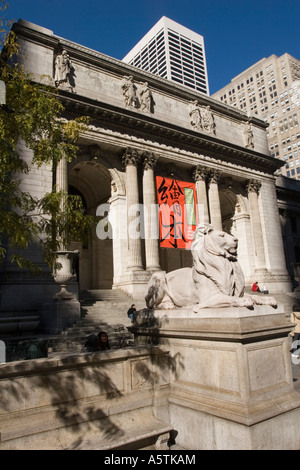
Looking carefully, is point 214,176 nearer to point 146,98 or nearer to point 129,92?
point 146,98

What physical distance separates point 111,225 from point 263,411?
2065 centimetres

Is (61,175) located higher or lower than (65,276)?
higher

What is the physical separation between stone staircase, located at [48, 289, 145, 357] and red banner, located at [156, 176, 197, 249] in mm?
5379

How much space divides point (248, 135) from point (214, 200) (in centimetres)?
907

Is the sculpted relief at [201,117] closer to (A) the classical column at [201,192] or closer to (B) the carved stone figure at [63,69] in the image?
(A) the classical column at [201,192]

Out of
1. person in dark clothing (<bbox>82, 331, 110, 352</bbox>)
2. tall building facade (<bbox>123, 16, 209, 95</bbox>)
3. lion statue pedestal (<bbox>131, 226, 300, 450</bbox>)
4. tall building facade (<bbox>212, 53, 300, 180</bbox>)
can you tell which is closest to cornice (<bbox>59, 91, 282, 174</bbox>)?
person in dark clothing (<bbox>82, 331, 110, 352</bbox>)

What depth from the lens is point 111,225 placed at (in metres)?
24.2

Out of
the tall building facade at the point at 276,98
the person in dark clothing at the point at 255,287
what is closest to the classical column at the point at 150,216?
the person in dark clothing at the point at 255,287

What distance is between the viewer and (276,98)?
92312 millimetres

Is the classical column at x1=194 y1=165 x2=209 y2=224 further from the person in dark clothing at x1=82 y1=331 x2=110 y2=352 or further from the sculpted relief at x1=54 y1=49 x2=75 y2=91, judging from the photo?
the person in dark clothing at x1=82 y1=331 x2=110 y2=352

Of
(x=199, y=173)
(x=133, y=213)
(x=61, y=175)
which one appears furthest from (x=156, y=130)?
(x=61, y=175)

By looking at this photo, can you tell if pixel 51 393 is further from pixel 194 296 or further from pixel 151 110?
pixel 151 110

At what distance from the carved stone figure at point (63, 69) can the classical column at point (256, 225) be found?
18.1 metres
